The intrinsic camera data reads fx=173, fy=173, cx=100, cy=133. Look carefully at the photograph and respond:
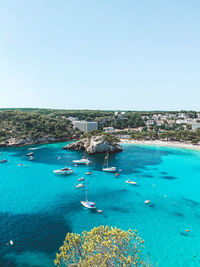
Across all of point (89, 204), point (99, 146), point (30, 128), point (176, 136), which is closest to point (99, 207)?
point (89, 204)

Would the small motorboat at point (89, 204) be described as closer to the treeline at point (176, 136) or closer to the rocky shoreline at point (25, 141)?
the rocky shoreline at point (25, 141)

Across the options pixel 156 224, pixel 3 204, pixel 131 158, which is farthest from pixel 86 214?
pixel 131 158

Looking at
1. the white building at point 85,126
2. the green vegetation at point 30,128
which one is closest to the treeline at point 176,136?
the white building at point 85,126

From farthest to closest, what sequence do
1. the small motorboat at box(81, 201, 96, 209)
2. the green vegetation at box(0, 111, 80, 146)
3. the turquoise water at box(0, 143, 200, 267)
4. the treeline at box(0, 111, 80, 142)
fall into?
the treeline at box(0, 111, 80, 142), the green vegetation at box(0, 111, 80, 146), the small motorboat at box(81, 201, 96, 209), the turquoise water at box(0, 143, 200, 267)

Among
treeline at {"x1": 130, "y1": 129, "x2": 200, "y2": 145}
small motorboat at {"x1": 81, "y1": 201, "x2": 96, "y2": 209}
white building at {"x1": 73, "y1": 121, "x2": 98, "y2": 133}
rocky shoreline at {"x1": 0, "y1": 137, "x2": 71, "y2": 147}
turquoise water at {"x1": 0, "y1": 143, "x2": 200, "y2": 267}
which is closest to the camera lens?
turquoise water at {"x1": 0, "y1": 143, "x2": 200, "y2": 267}

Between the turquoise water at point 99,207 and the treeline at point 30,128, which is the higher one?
the treeline at point 30,128

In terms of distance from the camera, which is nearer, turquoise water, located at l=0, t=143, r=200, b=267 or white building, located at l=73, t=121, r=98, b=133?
turquoise water, located at l=0, t=143, r=200, b=267

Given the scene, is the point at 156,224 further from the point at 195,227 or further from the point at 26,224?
the point at 26,224

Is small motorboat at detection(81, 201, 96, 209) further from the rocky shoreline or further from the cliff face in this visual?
the rocky shoreline

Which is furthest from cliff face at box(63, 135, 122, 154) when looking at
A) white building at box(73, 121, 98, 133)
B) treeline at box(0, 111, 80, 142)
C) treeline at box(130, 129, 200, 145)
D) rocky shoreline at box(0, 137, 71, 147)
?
white building at box(73, 121, 98, 133)
